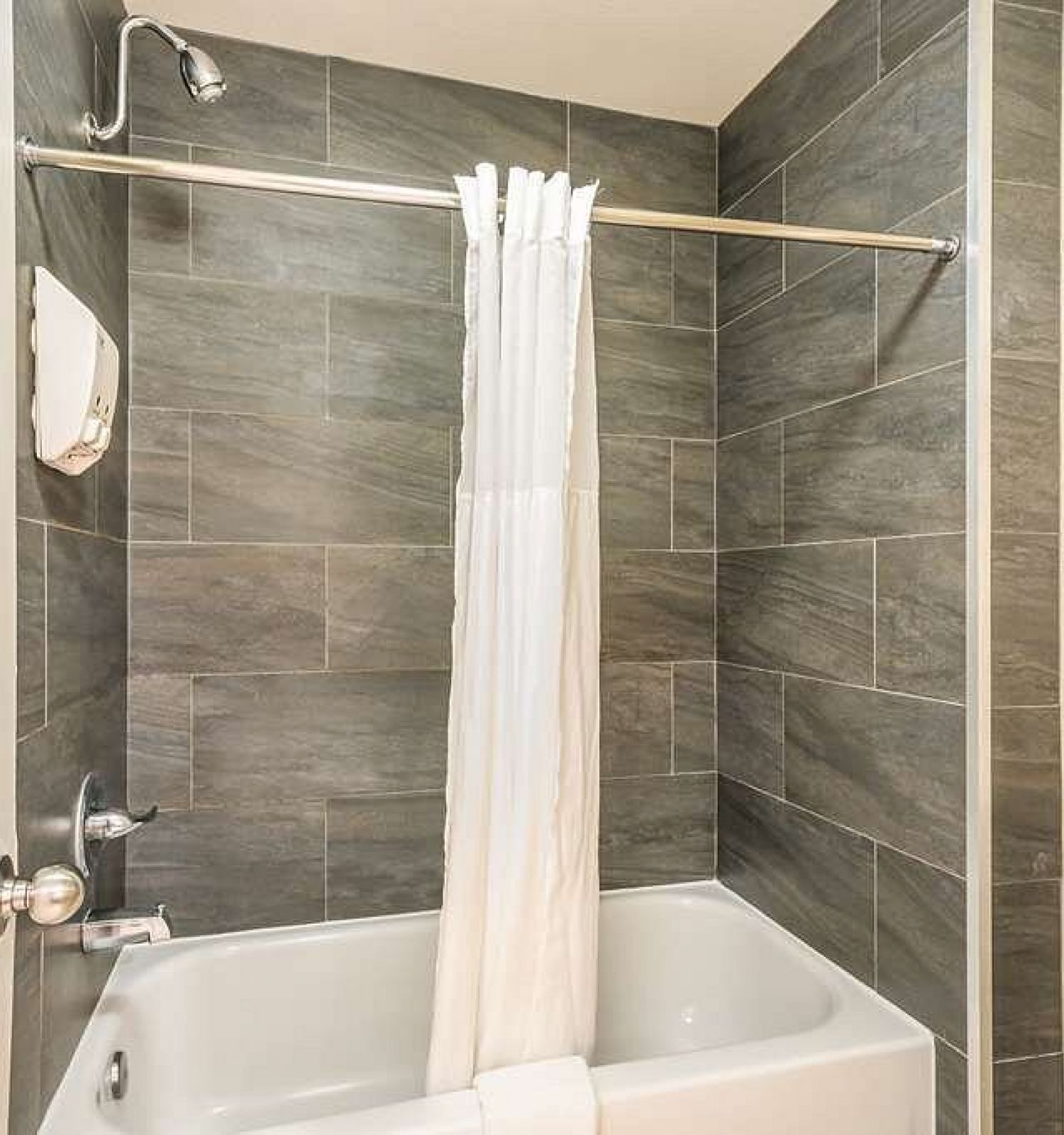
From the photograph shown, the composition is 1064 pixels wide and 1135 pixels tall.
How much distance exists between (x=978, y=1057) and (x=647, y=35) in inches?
82.3

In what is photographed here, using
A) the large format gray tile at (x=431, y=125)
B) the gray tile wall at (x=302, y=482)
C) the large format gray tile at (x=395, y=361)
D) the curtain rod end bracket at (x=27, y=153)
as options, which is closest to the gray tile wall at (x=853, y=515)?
the gray tile wall at (x=302, y=482)

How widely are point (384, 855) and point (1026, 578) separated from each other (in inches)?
57.9

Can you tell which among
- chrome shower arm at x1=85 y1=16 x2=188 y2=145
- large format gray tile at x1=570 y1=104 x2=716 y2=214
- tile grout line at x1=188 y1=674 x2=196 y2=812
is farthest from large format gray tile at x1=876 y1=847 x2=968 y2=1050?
chrome shower arm at x1=85 y1=16 x2=188 y2=145

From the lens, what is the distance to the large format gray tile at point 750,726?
194 centimetres

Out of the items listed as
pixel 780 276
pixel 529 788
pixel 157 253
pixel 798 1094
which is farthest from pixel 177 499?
pixel 798 1094

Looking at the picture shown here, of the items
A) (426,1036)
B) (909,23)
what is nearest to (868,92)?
(909,23)

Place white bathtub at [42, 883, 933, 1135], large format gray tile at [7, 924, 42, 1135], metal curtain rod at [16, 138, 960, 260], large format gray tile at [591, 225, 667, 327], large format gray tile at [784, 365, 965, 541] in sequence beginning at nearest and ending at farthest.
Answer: large format gray tile at [7, 924, 42, 1135] → metal curtain rod at [16, 138, 960, 260] → white bathtub at [42, 883, 933, 1135] → large format gray tile at [784, 365, 965, 541] → large format gray tile at [591, 225, 667, 327]

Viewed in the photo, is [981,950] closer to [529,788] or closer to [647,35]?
[529,788]

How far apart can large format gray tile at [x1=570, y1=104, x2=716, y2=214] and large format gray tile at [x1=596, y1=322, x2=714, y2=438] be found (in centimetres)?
33

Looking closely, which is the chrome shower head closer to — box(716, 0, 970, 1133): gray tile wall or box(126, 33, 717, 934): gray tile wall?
box(126, 33, 717, 934): gray tile wall

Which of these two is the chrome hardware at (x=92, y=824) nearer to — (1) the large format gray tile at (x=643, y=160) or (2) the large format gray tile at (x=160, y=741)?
(2) the large format gray tile at (x=160, y=741)

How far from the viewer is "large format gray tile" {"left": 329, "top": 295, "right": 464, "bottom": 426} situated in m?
1.95

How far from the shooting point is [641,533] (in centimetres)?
216

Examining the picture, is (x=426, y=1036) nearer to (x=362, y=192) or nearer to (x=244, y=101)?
(x=362, y=192)
